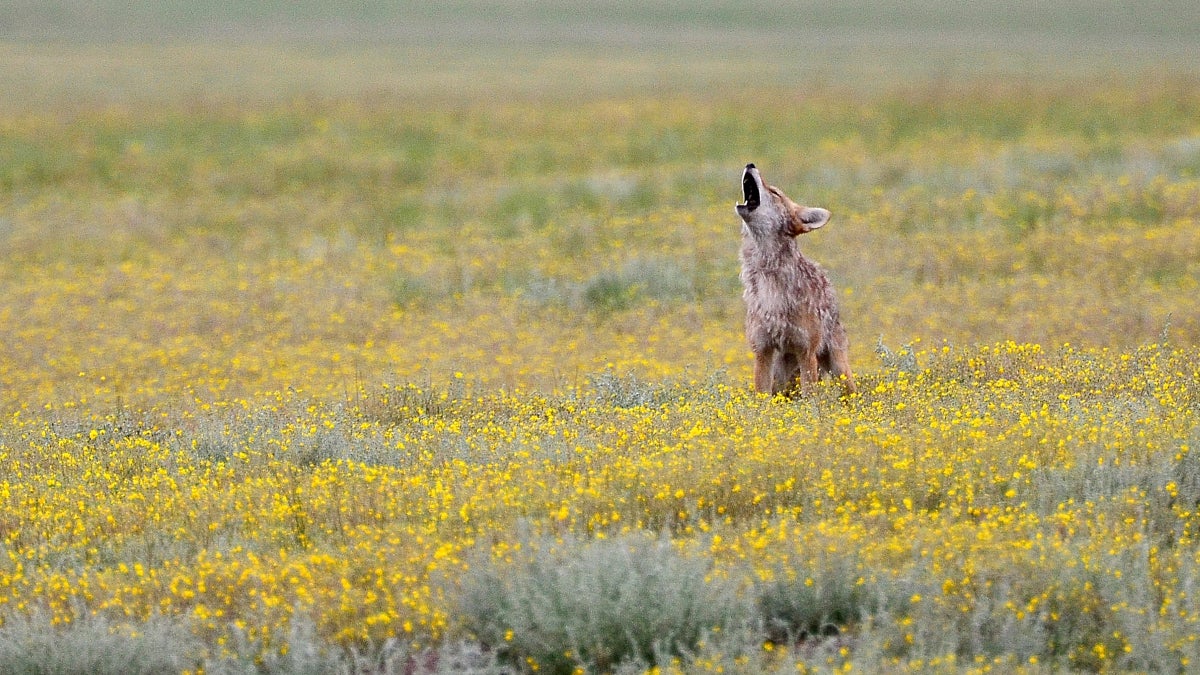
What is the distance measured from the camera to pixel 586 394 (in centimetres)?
1016

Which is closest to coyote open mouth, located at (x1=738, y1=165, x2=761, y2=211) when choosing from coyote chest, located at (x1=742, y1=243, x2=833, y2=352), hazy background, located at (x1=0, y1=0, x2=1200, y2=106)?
coyote chest, located at (x1=742, y1=243, x2=833, y2=352)

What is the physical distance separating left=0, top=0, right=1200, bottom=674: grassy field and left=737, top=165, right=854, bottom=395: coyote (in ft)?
1.58

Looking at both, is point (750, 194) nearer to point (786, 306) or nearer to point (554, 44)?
point (786, 306)

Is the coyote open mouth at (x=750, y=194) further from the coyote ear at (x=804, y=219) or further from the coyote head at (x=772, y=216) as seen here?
the coyote ear at (x=804, y=219)

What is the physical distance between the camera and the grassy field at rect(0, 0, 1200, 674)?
5812 millimetres

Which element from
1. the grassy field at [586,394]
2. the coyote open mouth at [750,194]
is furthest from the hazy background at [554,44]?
the coyote open mouth at [750,194]

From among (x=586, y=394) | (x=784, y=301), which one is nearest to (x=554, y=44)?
(x=586, y=394)

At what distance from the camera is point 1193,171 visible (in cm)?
1967

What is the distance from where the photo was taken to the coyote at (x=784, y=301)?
9.18m

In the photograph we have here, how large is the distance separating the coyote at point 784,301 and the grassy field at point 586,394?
1.58 feet

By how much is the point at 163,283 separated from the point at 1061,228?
11.5 m

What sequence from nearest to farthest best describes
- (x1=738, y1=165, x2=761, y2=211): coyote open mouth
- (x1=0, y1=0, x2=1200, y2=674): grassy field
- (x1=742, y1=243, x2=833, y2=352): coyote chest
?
1. (x1=0, y1=0, x2=1200, y2=674): grassy field
2. (x1=742, y1=243, x2=833, y2=352): coyote chest
3. (x1=738, y1=165, x2=761, y2=211): coyote open mouth

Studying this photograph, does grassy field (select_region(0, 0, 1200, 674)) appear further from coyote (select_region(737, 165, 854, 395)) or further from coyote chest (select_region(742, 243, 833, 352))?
coyote chest (select_region(742, 243, 833, 352))

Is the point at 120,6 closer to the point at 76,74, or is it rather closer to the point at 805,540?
the point at 76,74
